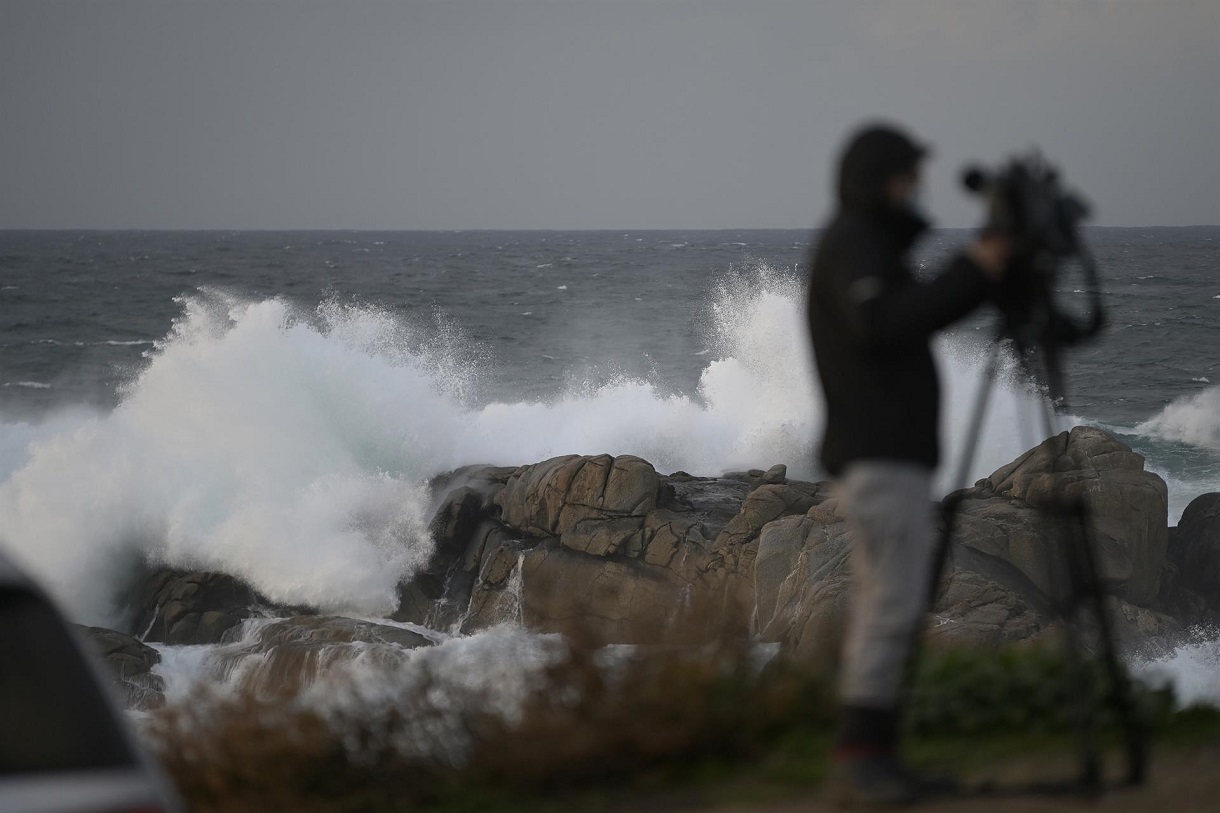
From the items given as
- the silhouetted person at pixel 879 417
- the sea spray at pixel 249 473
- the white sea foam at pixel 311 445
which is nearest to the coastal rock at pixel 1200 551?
the white sea foam at pixel 311 445

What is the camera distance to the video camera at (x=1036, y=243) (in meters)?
3.50

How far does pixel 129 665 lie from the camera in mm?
17828

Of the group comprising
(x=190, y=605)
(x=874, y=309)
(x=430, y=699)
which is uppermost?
(x=874, y=309)

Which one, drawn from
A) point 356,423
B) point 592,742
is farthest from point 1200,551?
point 592,742

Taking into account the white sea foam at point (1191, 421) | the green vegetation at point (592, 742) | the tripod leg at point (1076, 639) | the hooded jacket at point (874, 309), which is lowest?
the white sea foam at point (1191, 421)

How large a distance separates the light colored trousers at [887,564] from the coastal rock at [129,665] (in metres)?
14.9

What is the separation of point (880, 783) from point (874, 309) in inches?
53.4

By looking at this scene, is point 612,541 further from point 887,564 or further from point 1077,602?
point 887,564

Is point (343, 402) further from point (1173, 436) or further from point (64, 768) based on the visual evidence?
point (64, 768)

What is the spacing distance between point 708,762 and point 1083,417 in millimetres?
37954

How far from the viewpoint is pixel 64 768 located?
2227 millimetres

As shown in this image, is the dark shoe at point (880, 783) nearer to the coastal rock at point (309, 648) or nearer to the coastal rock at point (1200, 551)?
the coastal rock at point (309, 648)

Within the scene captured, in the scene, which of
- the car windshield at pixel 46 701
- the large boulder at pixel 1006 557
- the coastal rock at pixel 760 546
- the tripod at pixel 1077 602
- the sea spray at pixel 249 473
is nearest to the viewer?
the car windshield at pixel 46 701

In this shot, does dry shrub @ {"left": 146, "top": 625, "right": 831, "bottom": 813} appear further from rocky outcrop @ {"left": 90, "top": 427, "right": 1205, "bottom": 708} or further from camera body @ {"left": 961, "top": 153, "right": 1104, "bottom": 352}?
rocky outcrop @ {"left": 90, "top": 427, "right": 1205, "bottom": 708}
